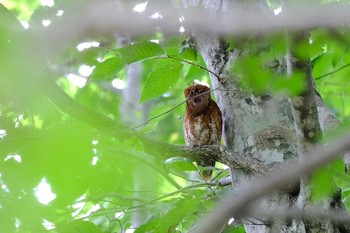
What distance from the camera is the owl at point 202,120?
11.4ft

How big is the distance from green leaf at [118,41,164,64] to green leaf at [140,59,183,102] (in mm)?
129

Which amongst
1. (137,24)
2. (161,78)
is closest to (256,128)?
(161,78)

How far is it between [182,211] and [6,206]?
89cm

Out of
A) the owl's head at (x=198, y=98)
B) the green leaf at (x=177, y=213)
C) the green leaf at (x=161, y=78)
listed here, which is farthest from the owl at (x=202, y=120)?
the green leaf at (x=177, y=213)

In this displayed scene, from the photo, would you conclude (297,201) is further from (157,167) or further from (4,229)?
(4,229)

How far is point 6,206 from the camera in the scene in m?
1.96

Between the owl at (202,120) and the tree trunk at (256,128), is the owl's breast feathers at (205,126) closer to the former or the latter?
the owl at (202,120)

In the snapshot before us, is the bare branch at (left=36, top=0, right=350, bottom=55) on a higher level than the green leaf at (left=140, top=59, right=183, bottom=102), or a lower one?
lower

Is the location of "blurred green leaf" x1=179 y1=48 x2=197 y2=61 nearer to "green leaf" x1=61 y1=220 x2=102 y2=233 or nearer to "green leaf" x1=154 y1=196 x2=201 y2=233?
"green leaf" x1=154 y1=196 x2=201 y2=233

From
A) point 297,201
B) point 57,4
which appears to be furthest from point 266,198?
point 57,4

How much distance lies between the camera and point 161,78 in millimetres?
2834

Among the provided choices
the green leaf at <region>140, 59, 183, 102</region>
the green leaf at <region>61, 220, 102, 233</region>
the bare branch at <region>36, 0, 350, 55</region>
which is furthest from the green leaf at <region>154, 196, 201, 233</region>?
the bare branch at <region>36, 0, 350, 55</region>

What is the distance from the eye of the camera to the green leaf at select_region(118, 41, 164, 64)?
8.75ft

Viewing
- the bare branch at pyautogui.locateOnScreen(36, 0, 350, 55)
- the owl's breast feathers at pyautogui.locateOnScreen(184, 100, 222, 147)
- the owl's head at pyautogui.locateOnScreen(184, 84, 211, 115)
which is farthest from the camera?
the owl's head at pyautogui.locateOnScreen(184, 84, 211, 115)
